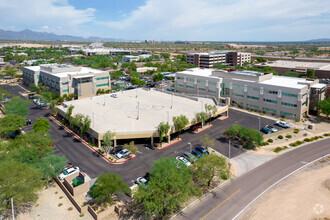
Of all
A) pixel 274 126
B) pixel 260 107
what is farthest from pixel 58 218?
pixel 260 107

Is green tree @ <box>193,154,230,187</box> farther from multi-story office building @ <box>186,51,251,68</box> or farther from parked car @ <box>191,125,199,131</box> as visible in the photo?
multi-story office building @ <box>186,51,251,68</box>

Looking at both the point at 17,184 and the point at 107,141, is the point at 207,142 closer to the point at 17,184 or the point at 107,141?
the point at 107,141

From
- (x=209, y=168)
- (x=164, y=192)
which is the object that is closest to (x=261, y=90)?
(x=209, y=168)

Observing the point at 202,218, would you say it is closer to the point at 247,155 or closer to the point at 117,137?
the point at 247,155

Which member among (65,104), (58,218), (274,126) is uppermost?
(65,104)

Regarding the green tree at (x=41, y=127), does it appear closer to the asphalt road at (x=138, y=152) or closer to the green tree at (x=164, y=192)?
the asphalt road at (x=138, y=152)

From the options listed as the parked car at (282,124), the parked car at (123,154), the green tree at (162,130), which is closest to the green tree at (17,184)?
the parked car at (123,154)

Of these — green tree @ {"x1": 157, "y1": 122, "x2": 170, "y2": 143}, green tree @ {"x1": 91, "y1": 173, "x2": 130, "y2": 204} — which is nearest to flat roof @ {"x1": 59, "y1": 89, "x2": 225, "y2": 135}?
green tree @ {"x1": 157, "y1": 122, "x2": 170, "y2": 143}
